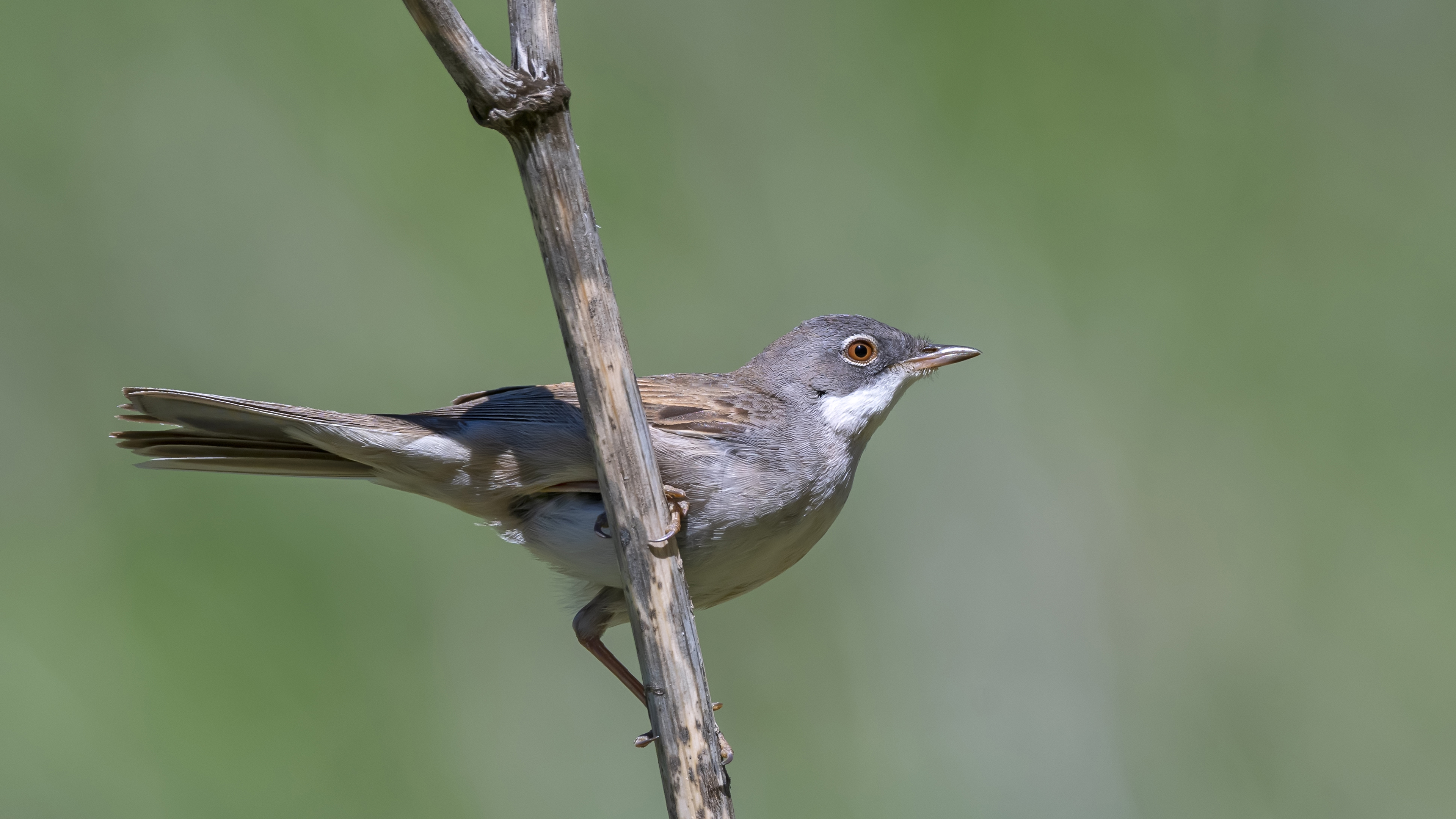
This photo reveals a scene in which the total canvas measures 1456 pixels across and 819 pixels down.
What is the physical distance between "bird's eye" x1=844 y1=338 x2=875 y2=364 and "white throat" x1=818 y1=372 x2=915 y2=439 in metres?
0.11

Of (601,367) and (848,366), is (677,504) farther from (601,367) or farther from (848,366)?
(848,366)

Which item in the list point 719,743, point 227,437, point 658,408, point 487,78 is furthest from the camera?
point 658,408

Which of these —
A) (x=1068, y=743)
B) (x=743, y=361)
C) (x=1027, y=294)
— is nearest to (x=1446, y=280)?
(x=1027, y=294)

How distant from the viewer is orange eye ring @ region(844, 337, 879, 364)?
4.46 m

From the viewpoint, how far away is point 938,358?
459 cm

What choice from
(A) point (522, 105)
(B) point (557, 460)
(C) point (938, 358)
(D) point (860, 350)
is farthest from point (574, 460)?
(C) point (938, 358)

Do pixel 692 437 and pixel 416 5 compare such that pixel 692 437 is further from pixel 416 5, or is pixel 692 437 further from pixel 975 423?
pixel 975 423

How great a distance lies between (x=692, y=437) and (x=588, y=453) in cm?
40

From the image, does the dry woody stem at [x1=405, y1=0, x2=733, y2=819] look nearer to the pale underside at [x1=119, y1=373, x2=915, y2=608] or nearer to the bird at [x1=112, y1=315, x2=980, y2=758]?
the bird at [x1=112, y1=315, x2=980, y2=758]

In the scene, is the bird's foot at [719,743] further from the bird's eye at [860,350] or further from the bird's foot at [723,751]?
the bird's eye at [860,350]

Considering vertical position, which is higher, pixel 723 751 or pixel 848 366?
pixel 848 366

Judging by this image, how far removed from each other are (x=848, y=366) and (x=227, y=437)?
250 cm

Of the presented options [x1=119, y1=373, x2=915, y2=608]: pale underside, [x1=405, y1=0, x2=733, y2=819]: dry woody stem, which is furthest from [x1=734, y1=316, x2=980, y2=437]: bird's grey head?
[x1=405, y1=0, x2=733, y2=819]: dry woody stem

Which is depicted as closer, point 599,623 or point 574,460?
point 574,460
